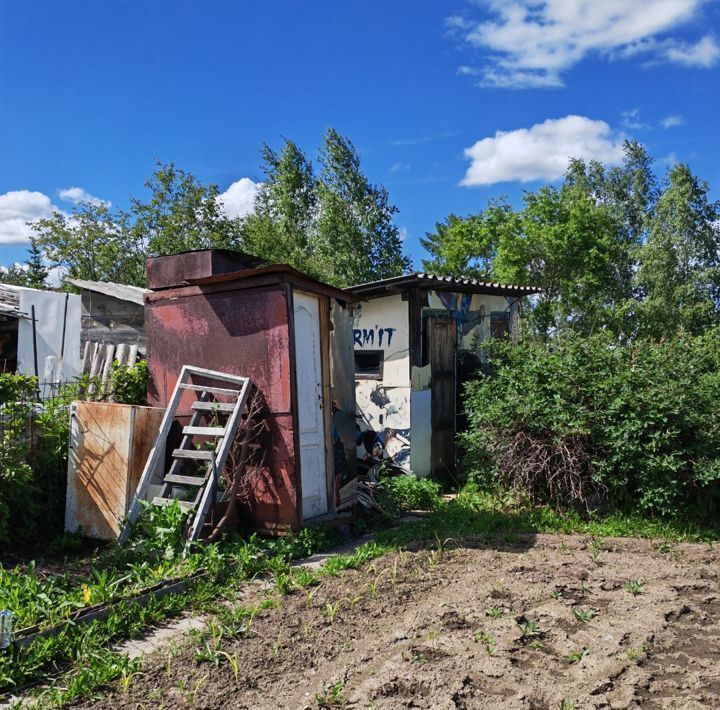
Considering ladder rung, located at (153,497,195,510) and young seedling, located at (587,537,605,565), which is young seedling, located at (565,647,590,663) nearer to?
young seedling, located at (587,537,605,565)

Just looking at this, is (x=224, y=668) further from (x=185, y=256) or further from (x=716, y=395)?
(x=716, y=395)

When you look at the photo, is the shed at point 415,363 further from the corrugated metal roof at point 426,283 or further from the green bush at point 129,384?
the green bush at point 129,384

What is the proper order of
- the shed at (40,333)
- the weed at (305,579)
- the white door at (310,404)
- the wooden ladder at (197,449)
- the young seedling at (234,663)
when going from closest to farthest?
1. the young seedling at (234,663)
2. the weed at (305,579)
3. the wooden ladder at (197,449)
4. the white door at (310,404)
5. the shed at (40,333)

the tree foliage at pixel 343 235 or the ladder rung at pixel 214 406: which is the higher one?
the tree foliage at pixel 343 235

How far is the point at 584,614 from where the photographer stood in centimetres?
432

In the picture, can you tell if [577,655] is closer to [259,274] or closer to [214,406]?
[214,406]

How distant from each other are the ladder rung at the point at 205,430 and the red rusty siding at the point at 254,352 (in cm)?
49

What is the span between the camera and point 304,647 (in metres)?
3.84

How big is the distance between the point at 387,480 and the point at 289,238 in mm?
19106

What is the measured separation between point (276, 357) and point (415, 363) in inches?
137

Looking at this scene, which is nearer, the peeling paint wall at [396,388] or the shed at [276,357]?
the shed at [276,357]

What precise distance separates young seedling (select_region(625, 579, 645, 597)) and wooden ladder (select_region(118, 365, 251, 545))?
11.6 feet

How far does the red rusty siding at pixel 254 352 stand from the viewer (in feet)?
19.9

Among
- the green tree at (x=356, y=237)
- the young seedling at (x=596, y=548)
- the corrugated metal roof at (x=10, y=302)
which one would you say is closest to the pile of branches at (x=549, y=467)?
the young seedling at (x=596, y=548)
